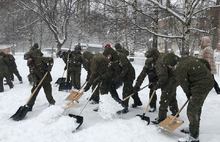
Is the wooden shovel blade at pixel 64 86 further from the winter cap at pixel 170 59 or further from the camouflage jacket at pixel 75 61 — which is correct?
the winter cap at pixel 170 59

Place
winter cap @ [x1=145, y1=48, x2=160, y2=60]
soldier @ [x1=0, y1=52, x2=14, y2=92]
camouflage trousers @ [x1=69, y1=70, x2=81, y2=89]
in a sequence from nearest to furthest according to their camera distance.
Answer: winter cap @ [x1=145, y1=48, x2=160, y2=60], camouflage trousers @ [x1=69, y1=70, x2=81, y2=89], soldier @ [x1=0, y1=52, x2=14, y2=92]

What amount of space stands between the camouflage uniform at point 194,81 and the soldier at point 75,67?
22.5 feet

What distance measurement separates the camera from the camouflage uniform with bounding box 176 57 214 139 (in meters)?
8.05

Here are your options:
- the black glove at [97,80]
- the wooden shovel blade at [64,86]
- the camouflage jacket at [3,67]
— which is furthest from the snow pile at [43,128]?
the camouflage jacket at [3,67]

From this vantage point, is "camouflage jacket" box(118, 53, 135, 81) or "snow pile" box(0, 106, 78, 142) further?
"camouflage jacket" box(118, 53, 135, 81)

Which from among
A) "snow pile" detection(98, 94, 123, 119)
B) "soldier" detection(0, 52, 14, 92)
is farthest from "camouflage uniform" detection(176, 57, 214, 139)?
"soldier" detection(0, 52, 14, 92)

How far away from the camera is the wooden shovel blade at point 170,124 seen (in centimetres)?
853

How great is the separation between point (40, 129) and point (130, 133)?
208 centimetres

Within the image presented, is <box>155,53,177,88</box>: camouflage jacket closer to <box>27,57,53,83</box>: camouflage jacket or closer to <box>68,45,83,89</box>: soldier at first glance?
<box>27,57,53,83</box>: camouflage jacket

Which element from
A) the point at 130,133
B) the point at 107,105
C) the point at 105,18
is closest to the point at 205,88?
the point at 130,133

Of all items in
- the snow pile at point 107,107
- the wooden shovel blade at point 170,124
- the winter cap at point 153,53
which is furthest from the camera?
the winter cap at point 153,53

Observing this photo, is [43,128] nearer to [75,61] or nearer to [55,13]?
[75,61]

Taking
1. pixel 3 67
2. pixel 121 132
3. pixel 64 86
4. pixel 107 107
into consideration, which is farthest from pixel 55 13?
pixel 121 132

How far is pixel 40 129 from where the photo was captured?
9289mm
